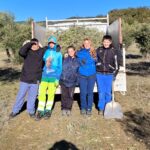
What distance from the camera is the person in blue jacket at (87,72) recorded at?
9414 millimetres

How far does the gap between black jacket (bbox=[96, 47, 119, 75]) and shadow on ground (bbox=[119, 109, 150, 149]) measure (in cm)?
117

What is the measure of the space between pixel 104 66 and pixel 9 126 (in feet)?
8.78

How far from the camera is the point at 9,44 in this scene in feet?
79.2

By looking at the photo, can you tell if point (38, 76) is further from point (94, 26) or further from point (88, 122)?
point (94, 26)

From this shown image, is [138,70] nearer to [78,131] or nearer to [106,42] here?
[106,42]

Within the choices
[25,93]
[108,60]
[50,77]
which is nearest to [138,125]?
[108,60]

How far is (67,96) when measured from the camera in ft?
32.0

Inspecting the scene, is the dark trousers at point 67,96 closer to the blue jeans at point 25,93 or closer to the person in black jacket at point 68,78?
the person in black jacket at point 68,78

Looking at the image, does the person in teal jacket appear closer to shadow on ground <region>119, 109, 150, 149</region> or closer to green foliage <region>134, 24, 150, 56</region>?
shadow on ground <region>119, 109, 150, 149</region>

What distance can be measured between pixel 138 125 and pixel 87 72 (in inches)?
73.5

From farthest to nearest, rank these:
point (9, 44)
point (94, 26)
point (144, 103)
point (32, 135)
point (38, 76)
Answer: point (9, 44) → point (94, 26) → point (144, 103) → point (38, 76) → point (32, 135)

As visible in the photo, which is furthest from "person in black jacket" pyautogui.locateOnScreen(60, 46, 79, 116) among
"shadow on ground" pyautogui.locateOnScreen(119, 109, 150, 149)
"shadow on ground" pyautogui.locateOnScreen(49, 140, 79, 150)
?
"shadow on ground" pyautogui.locateOnScreen(49, 140, 79, 150)

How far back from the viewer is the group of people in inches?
363

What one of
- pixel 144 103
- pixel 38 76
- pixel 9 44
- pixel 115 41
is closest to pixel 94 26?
pixel 115 41
